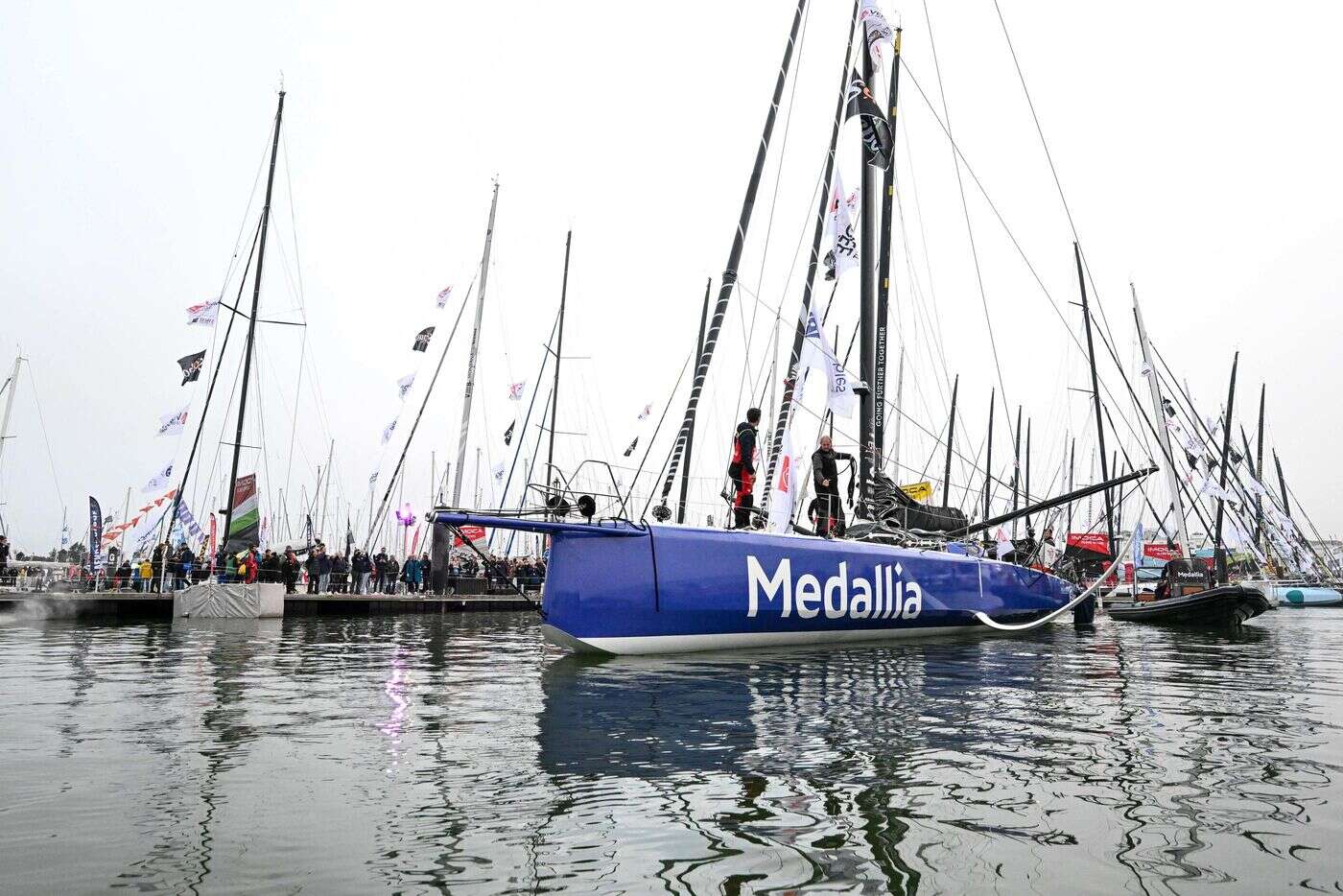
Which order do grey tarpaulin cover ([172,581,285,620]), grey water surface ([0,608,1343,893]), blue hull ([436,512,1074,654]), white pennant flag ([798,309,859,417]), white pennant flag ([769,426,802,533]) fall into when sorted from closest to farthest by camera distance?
1. grey water surface ([0,608,1343,893])
2. blue hull ([436,512,1074,654])
3. white pennant flag ([769,426,802,533])
4. white pennant flag ([798,309,859,417])
5. grey tarpaulin cover ([172,581,285,620])

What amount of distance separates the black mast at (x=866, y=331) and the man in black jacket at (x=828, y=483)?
79 centimetres

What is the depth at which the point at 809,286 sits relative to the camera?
49.2ft

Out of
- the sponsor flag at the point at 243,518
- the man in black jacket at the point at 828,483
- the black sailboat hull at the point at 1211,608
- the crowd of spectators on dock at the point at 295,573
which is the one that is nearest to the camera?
the man in black jacket at the point at 828,483

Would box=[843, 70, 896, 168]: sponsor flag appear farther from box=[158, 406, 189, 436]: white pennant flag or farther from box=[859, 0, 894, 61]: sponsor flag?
box=[158, 406, 189, 436]: white pennant flag

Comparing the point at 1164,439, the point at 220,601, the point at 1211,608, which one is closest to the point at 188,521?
the point at 220,601

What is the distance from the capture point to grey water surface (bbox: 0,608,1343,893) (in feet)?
9.32

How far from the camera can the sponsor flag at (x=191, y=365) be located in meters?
22.4

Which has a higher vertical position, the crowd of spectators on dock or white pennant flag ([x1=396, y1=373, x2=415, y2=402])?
white pennant flag ([x1=396, y1=373, x2=415, y2=402])

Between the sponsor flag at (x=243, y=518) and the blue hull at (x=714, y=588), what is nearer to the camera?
Result: the blue hull at (x=714, y=588)

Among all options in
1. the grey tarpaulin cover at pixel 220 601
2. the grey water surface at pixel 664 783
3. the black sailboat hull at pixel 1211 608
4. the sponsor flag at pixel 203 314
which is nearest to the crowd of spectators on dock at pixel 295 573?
the grey tarpaulin cover at pixel 220 601

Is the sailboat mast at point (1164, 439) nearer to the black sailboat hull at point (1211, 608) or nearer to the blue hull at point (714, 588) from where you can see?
the black sailboat hull at point (1211, 608)

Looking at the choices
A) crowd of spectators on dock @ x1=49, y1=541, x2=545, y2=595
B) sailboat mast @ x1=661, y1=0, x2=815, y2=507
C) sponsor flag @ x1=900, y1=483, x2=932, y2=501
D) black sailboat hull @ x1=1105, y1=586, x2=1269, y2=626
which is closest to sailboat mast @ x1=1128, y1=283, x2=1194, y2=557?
black sailboat hull @ x1=1105, y1=586, x2=1269, y2=626

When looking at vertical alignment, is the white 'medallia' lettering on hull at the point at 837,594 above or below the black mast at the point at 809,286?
below

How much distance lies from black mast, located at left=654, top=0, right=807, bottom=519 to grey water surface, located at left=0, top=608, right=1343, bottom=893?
121 inches
